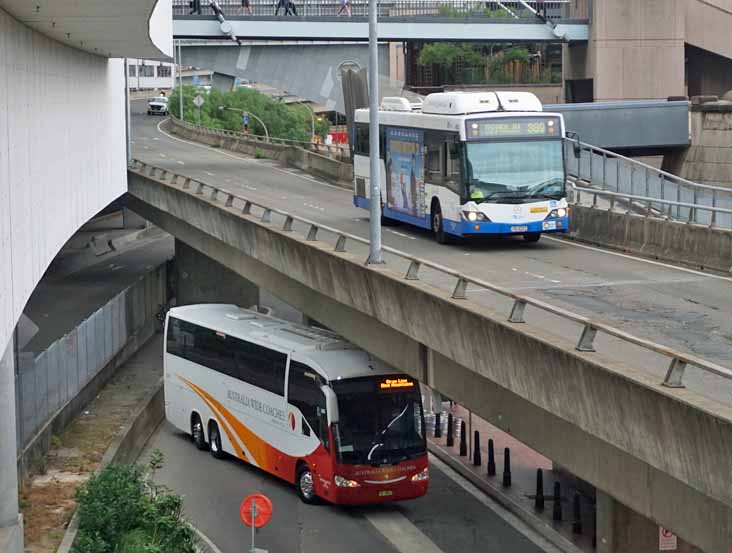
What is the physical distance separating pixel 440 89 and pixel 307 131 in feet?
284

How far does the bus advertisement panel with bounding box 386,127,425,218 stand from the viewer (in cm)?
2959

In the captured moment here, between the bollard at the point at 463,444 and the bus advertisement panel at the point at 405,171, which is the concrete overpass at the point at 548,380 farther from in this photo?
the bollard at the point at 463,444

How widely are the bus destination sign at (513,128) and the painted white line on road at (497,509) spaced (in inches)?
280

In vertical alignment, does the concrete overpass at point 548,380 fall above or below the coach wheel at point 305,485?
above

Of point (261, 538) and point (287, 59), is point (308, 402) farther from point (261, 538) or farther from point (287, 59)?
point (287, 59)

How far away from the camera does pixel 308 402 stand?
83.9 ft

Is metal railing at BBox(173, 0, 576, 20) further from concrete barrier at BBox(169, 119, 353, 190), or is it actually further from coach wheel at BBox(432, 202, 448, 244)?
coach wheel at BBox(432, 202, 448, 244)

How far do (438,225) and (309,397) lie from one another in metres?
5.22

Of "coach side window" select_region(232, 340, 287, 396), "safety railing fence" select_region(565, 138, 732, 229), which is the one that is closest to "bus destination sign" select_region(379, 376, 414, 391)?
"coach side window" select_region(232, 340, 287, 396)

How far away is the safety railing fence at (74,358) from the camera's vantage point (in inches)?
1027

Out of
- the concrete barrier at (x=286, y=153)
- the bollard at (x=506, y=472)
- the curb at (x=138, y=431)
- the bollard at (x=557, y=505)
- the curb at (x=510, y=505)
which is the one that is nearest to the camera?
the curb at (x=510, y=505)

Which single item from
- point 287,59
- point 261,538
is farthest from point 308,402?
point 287,59

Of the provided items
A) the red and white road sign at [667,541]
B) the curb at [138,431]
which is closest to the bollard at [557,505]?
the red and white road sign at [667,541]

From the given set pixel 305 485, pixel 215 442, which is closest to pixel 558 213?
pixel 305 485
